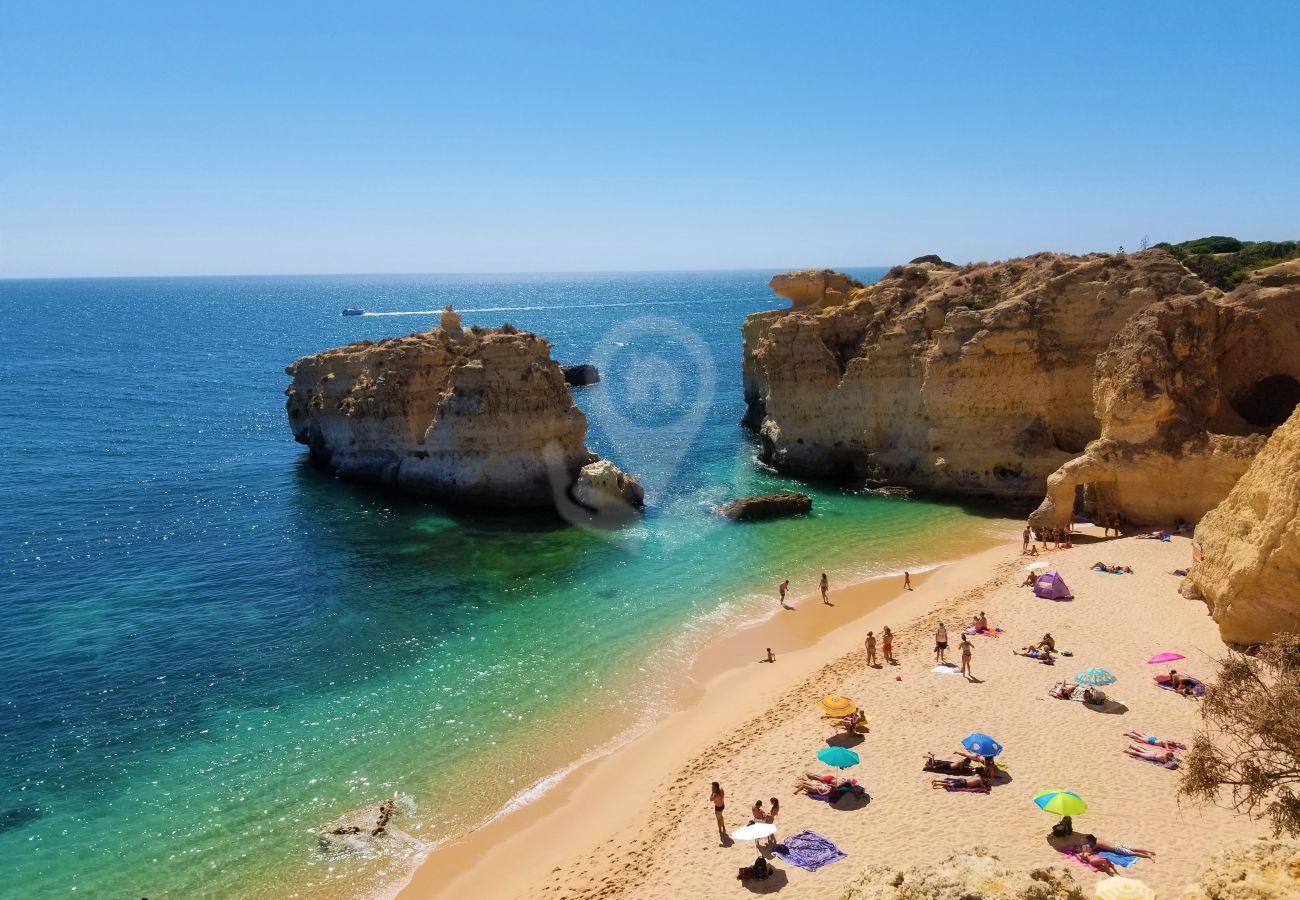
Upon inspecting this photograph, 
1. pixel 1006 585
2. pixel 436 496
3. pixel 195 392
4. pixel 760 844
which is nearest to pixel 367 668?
pixel 760 844

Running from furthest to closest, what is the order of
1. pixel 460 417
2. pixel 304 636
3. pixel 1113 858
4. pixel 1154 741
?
pixel 460 417, pixel 304 636, pixel 1154 741, pixel 1113 858

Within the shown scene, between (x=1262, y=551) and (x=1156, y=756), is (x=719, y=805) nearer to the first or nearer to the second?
(x=1156, y=756)

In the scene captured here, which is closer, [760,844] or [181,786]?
[760,844]

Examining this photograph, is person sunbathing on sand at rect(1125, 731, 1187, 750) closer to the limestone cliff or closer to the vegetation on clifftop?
the limestone cliff

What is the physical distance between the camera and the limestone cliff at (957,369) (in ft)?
109

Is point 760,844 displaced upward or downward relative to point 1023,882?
downward

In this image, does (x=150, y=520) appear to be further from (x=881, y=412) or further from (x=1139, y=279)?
(x=1139, y=279)

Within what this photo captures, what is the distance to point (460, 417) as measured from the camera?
3616cm

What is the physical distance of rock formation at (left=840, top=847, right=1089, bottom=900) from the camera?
7574mm

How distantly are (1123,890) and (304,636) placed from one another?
21.6 meters

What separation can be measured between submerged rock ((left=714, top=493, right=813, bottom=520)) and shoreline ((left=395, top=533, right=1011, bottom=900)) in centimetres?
738

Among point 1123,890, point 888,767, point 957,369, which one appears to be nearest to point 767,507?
point 957,369

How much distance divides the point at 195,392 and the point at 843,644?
68.1 metres

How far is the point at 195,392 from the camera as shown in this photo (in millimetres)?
71438
